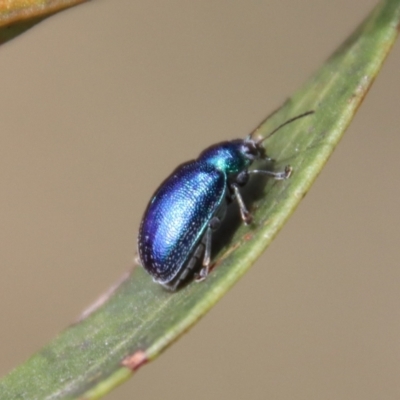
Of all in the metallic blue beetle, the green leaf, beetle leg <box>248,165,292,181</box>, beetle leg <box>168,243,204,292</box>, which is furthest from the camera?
the metallic blue beetle

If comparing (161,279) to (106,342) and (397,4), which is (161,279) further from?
(397,4)

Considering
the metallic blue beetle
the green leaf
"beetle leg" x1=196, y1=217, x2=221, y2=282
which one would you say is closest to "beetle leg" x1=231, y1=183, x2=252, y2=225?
the metallic blue beetle

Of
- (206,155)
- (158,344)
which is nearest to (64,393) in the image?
(158,344)

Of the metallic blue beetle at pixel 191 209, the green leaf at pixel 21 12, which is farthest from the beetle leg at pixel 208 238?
the green leaf at pixel 21 12

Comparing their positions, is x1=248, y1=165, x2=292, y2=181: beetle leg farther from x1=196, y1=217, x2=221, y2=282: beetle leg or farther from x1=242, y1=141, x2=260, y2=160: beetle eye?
Result: x1=196, y1=217, x2=221, y2=282: beetle leg

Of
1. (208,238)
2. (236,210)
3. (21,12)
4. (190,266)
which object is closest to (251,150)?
(236,210)

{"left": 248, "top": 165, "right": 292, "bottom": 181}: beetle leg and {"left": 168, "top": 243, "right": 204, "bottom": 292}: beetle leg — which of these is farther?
{"left": 168, "top": 243, "right": 204, "bottom": 292}: beetle leg
